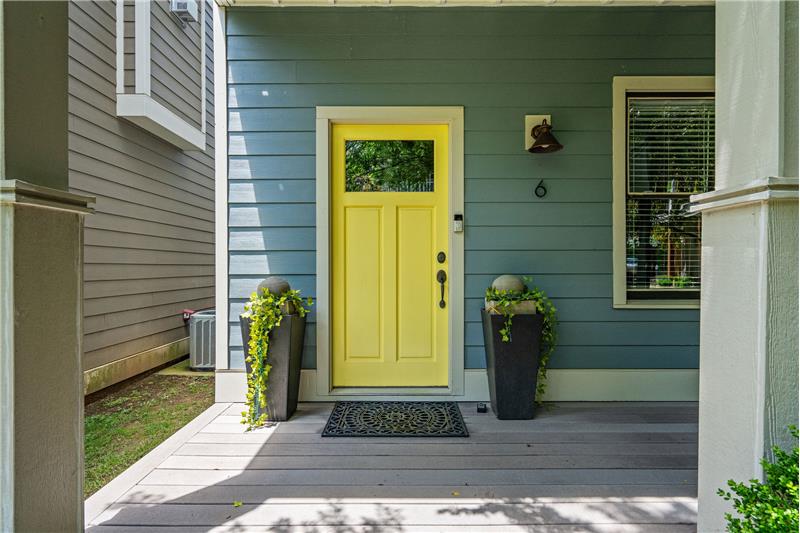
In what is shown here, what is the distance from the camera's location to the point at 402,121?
304 cm

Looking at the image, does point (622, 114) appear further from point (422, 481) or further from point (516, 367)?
point (422, 481)

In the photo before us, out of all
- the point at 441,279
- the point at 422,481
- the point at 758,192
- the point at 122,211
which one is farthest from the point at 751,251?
the point at 122,211

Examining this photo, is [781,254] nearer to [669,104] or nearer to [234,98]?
[669,104]

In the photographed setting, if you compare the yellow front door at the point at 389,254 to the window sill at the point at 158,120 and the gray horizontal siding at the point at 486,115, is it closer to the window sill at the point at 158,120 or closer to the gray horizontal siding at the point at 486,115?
the gray horizontal siding at the point at 486,115

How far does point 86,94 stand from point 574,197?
3.95 m

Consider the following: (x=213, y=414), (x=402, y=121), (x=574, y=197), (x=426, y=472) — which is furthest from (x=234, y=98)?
(x=426, y=472)

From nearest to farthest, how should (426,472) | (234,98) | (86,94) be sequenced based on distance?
(426,472) < (234,98) < (86,94)

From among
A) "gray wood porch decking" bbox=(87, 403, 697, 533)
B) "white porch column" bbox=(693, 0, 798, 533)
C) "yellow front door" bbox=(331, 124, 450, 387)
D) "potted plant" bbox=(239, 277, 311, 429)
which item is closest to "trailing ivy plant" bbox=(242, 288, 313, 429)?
"potted plant" bbox=(239, 277, 311, 429)

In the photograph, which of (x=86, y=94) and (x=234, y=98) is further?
(x=86, y=94)

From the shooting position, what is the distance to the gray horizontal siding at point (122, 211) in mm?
3354

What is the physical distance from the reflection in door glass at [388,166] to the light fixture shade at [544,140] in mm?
745

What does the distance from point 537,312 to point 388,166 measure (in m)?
1.50

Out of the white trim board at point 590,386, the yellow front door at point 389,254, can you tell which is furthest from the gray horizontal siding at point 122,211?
the yellow front door at point 389,254

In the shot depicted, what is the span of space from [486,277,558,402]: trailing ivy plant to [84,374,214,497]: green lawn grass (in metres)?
2.26
